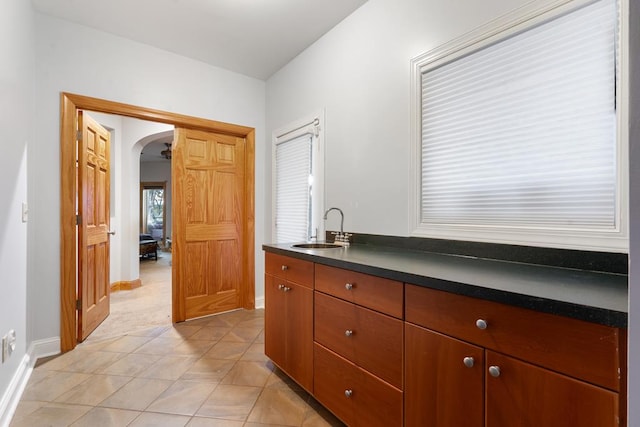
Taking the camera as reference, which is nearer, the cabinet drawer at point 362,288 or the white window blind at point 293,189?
the cabinet drawer at point 362,288

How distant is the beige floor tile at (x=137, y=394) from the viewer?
70.5 inches

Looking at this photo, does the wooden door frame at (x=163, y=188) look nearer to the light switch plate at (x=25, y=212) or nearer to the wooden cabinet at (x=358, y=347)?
the light switch plate at (x=25, y=212)

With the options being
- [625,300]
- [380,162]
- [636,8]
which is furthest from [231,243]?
[636,8]

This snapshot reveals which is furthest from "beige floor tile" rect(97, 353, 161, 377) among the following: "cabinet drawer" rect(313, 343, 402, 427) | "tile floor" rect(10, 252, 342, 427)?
"cabinet drawer" rect(313, 343, 402, 427)

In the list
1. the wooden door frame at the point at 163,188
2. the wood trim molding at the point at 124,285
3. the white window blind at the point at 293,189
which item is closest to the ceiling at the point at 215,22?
the white window blind at the point at 293,189

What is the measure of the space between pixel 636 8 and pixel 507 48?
1.30 meters

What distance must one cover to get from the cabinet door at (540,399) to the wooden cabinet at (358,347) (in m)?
0.36

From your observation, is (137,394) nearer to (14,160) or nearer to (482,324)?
(14,160)

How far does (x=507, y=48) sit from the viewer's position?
1.51m

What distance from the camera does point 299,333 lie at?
1.85m

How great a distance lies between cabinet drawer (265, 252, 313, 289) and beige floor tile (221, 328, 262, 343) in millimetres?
926

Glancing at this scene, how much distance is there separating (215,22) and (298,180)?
1500 millimetres

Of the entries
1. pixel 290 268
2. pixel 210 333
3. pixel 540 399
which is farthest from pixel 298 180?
pixel 540 399

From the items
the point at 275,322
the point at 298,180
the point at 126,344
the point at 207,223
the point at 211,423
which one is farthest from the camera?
the point at 207,223
